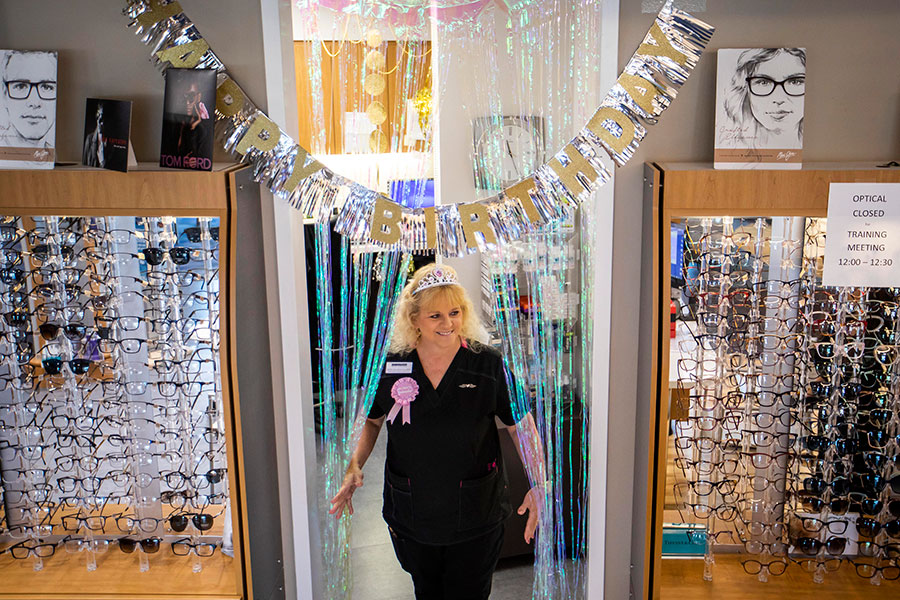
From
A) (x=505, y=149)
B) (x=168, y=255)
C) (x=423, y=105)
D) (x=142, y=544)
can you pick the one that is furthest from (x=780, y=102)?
(x=142, y=544)

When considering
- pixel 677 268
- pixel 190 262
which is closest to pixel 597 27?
pixel 677 268

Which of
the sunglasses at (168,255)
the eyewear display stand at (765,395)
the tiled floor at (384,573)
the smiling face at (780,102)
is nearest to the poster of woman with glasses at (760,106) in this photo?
the smiling face at (780,102)

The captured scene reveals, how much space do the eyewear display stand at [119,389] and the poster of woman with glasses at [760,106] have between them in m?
1.36

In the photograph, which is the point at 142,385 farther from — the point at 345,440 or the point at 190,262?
the point at 345,440

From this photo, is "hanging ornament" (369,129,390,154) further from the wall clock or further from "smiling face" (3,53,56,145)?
"smiling face" (3,53,56,145)

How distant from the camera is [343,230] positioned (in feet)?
7.43

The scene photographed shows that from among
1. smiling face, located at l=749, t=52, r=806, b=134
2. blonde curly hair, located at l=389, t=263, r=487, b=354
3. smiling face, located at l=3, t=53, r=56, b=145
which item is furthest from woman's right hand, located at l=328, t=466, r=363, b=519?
smiling face, located at l=749, t=52, r=806, b=134

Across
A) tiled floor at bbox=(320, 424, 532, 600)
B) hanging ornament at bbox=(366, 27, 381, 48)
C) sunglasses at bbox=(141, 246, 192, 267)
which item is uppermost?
hanging ornament at bbox=(366, 27, 381, 48)

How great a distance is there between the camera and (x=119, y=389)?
240cm

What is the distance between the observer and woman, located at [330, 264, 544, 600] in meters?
2.31

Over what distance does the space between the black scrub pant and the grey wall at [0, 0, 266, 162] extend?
1405mm

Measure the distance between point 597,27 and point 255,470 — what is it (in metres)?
1.65

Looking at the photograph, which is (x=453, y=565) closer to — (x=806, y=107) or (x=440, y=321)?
(x=440, y=321)

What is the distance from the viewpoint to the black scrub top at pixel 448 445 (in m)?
2.31
